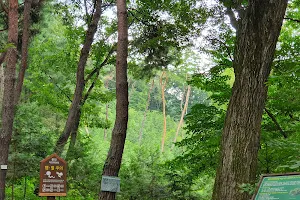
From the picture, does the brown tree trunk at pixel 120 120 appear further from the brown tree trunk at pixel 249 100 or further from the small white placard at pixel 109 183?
the brown tree trunk at pixel 249 100

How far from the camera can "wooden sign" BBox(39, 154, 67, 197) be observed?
263 inches

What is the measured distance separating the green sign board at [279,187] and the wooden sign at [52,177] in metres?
4.61

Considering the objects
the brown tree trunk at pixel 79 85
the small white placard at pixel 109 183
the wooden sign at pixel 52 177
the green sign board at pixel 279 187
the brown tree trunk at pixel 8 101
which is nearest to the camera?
the green sign board at pixel 279 187

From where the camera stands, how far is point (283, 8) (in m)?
5.12

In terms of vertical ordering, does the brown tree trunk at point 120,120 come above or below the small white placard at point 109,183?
above

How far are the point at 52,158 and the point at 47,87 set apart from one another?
26.1 ft

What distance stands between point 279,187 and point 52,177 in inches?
192

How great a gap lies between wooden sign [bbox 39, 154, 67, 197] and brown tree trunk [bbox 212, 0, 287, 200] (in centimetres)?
320

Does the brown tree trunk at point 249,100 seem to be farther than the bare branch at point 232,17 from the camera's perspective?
No

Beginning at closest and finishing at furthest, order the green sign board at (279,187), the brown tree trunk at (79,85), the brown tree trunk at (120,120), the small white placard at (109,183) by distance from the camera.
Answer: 1. the green sign board at (279,187)
2. the small white placard at (109,183)
3. the brown tree trunk at (120,120)
4. the brown tree trunk at (79,85)

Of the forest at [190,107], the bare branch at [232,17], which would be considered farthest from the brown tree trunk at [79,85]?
the bare branch at [232,17]

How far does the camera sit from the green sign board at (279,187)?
288 cm

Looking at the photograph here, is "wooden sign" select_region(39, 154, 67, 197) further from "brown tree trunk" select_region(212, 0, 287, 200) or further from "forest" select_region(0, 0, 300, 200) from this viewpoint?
"brown tree trunk" select_region(212, 0, 287, 200)

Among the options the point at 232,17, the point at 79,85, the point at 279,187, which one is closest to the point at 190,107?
the point at 232,17
